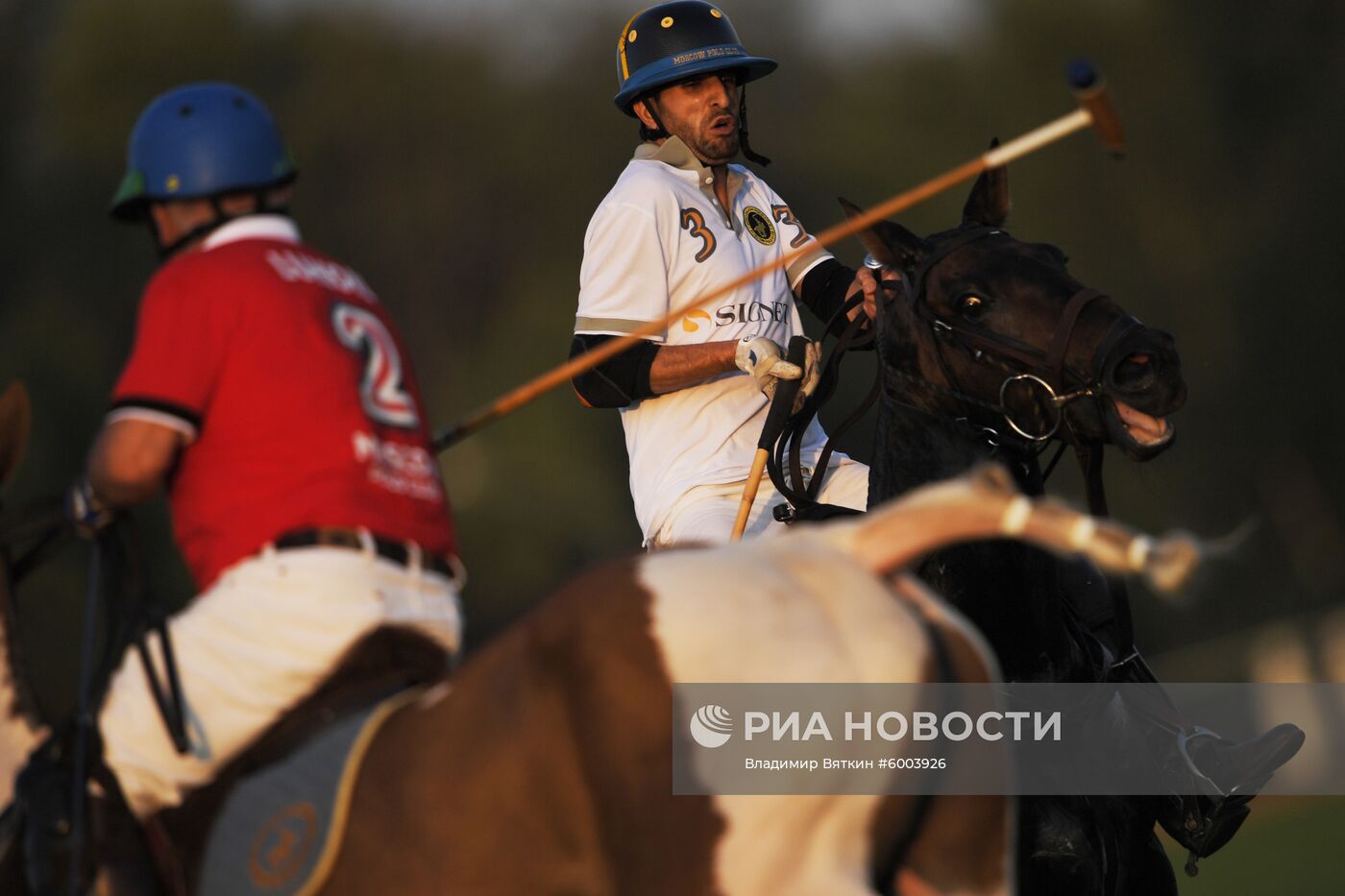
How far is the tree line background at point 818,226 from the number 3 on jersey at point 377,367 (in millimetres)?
20551

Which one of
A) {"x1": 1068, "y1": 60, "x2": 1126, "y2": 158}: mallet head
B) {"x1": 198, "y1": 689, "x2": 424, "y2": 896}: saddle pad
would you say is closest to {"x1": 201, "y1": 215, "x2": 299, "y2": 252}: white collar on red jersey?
{"x1": 198, "y1": 689, "x2": 424, "y2": 896}: saddle pad

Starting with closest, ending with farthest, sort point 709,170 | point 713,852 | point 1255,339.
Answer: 1. point 713,852
2. point 709,170
3. point 1255,339

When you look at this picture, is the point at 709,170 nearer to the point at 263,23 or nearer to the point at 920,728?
the point at 920,728

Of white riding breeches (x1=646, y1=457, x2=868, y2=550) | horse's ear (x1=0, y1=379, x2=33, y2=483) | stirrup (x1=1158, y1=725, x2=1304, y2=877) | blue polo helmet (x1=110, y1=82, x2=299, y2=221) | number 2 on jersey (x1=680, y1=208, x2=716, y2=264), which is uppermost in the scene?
blue polo helmet (x1=110, y1=82, x2=299, y2=221)

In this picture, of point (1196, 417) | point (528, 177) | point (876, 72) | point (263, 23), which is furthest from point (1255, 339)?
point (263, 23)

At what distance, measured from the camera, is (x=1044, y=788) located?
6156 mm

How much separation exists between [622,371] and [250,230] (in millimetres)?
2408

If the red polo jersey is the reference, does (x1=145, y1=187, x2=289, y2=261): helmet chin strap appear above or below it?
above

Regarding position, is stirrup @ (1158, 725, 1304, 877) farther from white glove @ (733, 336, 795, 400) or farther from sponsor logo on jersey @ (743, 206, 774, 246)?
sponsor logo on jersey @ (743, 206, 774, 246)

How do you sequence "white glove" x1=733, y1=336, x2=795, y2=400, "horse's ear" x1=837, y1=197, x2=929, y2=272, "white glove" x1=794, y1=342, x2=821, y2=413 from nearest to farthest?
"horse's ear" x1=837, y1=197, x2=929, y2=272, "white glove" x1=733, y1=336, x2=795, y2=400, "white glove" x1=794, y1=342, x2=821, y2=413

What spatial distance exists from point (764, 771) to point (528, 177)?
1465 inches

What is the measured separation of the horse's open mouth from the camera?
236 inches

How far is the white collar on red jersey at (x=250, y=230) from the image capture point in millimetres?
4707

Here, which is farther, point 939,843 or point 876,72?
point 876,72
